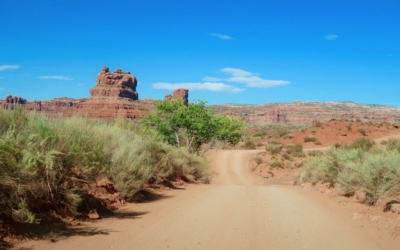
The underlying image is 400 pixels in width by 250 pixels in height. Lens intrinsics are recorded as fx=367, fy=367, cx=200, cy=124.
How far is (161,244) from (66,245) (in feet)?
5.69

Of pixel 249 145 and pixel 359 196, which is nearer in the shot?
pixel 359 196

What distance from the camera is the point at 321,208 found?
12.1m

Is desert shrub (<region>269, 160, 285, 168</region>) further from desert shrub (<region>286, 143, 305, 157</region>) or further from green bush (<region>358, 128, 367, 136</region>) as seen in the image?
green bush (<region>358, 128, 367, 136</region>)

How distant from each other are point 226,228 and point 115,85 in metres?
152

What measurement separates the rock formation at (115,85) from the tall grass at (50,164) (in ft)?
462

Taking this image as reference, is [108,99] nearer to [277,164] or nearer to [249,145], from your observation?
[249,145]

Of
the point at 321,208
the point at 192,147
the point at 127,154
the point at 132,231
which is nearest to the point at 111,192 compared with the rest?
the point at 127,154

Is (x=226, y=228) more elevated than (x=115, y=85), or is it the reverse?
→ (x=115, y=85)

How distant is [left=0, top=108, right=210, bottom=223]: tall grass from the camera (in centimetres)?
692

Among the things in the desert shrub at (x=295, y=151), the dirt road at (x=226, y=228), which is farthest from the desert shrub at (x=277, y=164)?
the dirt road at (x=226, y=228)

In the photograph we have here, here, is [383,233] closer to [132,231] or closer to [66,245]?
[132,231]

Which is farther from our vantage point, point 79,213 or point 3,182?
point 79,213

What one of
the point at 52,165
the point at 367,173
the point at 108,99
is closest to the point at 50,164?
the point at 52,165

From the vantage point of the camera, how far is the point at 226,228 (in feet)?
28.0
